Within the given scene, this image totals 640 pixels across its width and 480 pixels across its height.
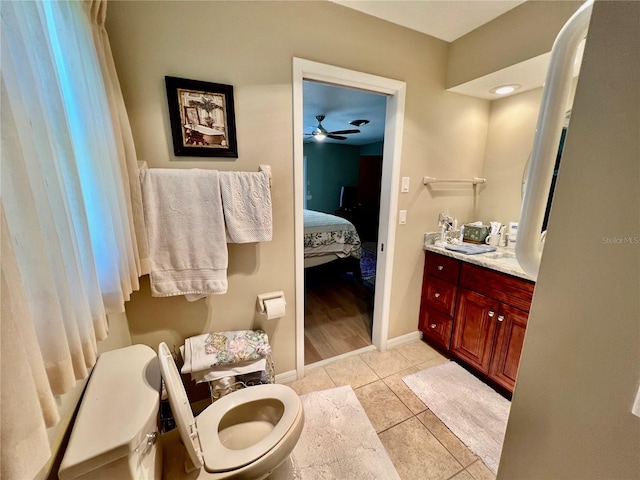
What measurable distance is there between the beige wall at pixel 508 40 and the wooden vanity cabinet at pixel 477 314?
1.31 metres

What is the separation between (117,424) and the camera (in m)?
0.69

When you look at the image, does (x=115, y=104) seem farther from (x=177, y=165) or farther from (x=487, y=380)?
(x=487, y=380)

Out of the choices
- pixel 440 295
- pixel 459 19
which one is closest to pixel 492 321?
pixel 440 295

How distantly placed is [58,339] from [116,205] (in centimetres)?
57

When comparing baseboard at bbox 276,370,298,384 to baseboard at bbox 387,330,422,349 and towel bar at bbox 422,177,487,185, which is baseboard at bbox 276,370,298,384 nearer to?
baseboard at bbox 387,330,422,349

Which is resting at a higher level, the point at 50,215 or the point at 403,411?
the point at 50,215

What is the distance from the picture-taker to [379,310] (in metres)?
2.17

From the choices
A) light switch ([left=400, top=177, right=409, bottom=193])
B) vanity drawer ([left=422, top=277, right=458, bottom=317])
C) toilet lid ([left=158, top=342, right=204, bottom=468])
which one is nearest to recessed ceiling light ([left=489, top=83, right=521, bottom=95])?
light switch ([left=400, top=177, right=409, bottom=193])

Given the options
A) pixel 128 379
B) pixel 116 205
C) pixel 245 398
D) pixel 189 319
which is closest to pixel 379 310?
pixel 245 398

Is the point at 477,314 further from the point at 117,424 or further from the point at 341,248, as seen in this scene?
the point at 117,424

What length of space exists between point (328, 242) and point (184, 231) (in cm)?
208

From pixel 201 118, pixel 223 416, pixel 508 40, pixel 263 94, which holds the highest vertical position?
pixel 508 40

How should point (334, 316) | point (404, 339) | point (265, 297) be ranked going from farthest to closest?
point (334, 316) → point (404, 339) → point (265, 297)

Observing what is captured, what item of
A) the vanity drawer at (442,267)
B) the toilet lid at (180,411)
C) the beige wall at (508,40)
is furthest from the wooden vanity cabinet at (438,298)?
the toilet lid at (180,411)
